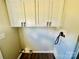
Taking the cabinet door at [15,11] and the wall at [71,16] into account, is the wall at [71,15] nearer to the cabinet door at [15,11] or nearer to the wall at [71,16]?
the wall at [71,16]

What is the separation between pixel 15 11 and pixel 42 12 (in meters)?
0.67

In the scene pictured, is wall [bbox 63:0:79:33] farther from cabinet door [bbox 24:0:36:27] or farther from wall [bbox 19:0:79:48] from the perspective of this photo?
cabinet door [bbox 24:0:36:27]

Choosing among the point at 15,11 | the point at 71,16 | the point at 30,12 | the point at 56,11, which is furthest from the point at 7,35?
the point at 71,16

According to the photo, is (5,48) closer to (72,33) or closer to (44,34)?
(44,34)

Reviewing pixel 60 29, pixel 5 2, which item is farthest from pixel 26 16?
pixel 60 29

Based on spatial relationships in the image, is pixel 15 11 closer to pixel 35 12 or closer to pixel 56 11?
pixel 35 12

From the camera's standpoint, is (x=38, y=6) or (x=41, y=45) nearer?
(x=38, y=6)

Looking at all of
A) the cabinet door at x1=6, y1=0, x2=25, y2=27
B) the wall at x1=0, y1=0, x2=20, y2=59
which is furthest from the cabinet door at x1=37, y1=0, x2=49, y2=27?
the wall at x1=0, y1=0, x2=20, y2=59

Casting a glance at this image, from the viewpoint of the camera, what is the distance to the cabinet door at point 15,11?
2.08m

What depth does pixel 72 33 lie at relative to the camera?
93.9 inches

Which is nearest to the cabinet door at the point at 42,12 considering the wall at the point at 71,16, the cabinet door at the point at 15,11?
the cabinet door at the point at 15,11

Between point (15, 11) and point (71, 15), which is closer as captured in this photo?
point (15, 11)

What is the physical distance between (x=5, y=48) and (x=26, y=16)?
93cm

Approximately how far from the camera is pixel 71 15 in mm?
2332
